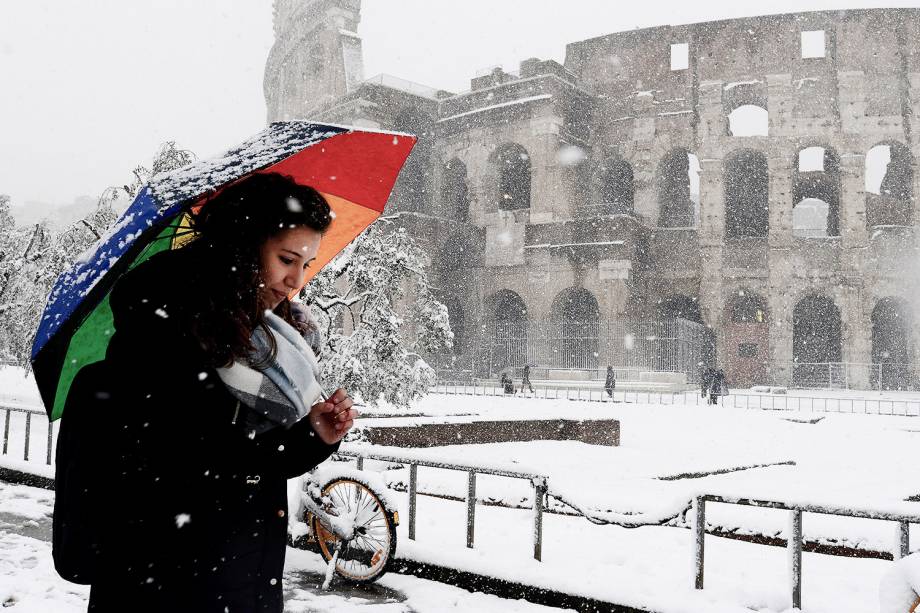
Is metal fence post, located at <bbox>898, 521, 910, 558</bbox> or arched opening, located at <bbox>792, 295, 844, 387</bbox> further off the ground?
arched opening, located at <bbox>792, 295, 844, 387</bbox>

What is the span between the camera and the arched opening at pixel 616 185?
33.8 metres

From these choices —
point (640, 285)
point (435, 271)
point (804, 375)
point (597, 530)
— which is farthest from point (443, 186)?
point (597, 530)

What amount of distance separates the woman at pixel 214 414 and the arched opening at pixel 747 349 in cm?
3073

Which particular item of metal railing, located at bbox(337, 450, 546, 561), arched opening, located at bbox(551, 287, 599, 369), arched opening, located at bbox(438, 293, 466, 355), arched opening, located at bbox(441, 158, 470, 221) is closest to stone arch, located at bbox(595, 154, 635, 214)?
arched opening, located at bbox(551, 287, 599, 369)

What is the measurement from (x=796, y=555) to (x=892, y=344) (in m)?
33.2

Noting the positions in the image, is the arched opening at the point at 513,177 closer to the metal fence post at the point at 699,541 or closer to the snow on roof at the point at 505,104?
the snow on roof at the point at 505,104

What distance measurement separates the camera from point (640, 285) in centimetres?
3145

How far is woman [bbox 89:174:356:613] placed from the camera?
4.80ft

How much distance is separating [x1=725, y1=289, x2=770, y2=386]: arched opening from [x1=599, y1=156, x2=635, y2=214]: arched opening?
21.4 ft

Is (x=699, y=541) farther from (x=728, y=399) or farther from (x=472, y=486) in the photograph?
(x=728, y=399)

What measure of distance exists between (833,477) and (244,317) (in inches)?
407

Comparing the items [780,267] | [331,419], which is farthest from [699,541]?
[780,267]

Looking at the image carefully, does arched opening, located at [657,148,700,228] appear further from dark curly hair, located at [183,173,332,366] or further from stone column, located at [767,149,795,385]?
dark curly hair, located at [183,173,332,366]

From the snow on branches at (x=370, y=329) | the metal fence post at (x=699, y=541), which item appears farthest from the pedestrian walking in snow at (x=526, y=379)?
the metal fence post at (x=699, y=541)
